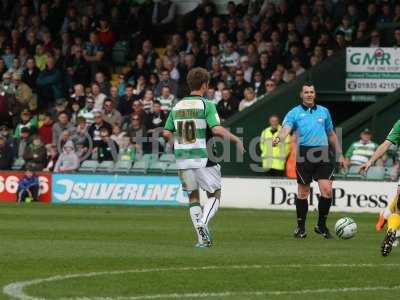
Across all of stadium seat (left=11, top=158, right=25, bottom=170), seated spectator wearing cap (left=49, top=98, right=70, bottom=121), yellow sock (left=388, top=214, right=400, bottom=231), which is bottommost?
stadium seat (left=11, top=158, right=25, bottom=170)

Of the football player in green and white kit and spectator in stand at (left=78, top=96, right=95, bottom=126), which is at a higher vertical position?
the football player in green and white kit

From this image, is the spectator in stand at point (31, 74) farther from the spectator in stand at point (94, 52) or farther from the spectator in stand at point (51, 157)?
the spectator in stand at point (51, 157)

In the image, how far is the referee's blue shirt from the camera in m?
15.7

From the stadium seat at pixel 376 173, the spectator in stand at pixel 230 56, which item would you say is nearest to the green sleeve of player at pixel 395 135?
the stadium seat at pixel 376 173

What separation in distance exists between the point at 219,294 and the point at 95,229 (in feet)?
25.5

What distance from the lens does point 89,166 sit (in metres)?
26.7

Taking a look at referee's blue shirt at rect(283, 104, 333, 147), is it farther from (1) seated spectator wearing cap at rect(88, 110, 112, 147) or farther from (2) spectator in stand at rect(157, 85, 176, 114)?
(1) seated spectator wearing cap at rect(88, 110, 112, 147)

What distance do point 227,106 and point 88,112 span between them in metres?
3.41

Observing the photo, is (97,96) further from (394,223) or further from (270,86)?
(394,223)

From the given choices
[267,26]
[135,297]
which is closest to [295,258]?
[135,297]

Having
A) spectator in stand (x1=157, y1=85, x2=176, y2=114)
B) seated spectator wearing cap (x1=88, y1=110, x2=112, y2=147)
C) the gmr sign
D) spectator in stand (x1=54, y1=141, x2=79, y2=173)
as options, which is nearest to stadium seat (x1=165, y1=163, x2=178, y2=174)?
spectator in stand (x1=157, y1=85, x2=176, y2=114)

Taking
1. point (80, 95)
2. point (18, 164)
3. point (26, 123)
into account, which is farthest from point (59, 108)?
point (18, 164)

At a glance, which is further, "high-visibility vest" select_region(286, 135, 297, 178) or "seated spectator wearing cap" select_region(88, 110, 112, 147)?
"seated spectator wearing cap" select_region(88, 110, 112, 147)

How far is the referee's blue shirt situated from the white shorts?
234 cm
